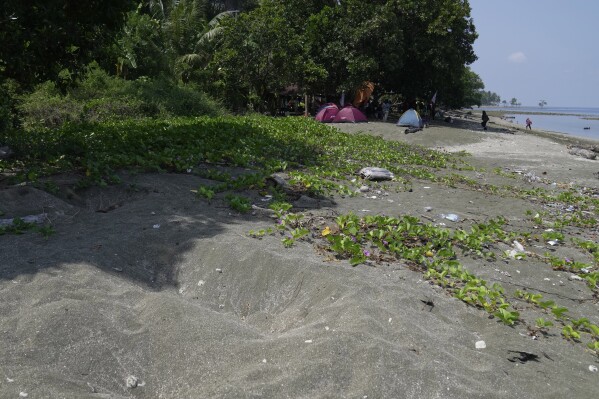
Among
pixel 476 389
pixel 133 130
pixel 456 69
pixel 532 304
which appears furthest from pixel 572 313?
pixel 456 69

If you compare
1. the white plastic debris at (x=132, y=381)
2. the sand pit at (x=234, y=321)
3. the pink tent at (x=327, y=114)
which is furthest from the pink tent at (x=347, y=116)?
the white plastic debris at (x=132, y=381)

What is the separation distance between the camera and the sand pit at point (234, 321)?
300 centimetres

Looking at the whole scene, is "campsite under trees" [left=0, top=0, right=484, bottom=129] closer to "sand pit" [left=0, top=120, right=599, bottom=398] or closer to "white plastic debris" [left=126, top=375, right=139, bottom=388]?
"sand pit" [left=0, top=120, right=599, bottom=398]

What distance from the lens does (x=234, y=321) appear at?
150 inches

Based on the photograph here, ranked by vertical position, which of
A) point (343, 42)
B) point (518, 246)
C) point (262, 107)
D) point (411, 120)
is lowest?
point (518, 246)

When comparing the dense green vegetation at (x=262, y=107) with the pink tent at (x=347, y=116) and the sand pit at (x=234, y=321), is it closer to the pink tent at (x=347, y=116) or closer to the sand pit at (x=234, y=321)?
the sand pit at (x=234, y=321)

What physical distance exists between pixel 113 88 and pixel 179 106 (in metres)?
2.64

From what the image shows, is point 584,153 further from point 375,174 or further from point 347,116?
point 375,174

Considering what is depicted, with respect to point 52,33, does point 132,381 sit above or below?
A: below

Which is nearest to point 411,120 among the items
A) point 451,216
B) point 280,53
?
point 280,53

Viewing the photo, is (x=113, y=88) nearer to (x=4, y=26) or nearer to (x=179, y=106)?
(x=179, y=106)

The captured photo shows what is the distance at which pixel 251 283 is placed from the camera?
14.8 ft

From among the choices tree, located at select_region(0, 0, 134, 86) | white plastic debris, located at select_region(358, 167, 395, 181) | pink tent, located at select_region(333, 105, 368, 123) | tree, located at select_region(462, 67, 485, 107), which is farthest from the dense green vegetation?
tree, located at select_region(462, 67, 485, 107)

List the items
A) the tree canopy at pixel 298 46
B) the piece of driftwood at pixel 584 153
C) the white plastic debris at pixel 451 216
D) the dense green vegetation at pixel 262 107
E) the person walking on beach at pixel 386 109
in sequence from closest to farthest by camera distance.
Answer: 1. the dense green vegetation at pixel 262 107
2. the white plastic debris at pixel 451 216
3. the piece of driftwood at pixel 584 153
4. the tree canopy at pixel 298 46
5. the person walking on beach at pixel 386 109
